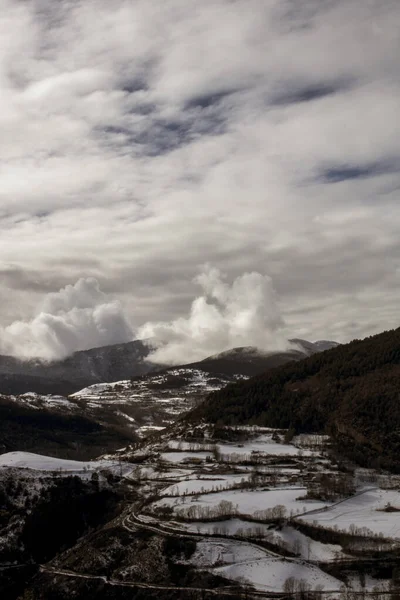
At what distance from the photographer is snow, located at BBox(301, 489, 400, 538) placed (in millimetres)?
134875

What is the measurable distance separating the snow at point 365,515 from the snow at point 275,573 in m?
15.0

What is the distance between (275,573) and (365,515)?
1169 inches

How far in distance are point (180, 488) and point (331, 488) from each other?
113 ft

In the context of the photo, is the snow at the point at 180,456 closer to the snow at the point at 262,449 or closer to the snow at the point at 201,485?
the snow at the point at 262,449

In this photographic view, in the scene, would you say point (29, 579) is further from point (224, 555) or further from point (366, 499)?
point (366, 499)

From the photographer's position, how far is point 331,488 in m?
156

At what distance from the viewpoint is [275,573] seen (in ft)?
399

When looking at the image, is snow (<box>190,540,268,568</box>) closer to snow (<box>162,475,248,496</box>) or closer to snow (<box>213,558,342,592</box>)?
snow (<box>213,558,342,592</box>)

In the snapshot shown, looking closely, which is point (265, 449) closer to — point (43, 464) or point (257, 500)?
point (257, 500)

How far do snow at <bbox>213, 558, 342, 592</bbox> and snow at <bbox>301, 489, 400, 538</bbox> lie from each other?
15047 millimetres

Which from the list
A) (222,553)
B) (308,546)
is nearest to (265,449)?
(308,546)

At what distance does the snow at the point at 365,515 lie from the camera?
443ft

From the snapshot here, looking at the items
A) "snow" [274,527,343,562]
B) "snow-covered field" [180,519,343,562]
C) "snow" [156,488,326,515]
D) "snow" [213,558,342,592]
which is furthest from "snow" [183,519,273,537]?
"snow" [213,558,342,592]

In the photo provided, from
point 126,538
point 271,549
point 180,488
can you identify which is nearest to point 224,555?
point 271,549
